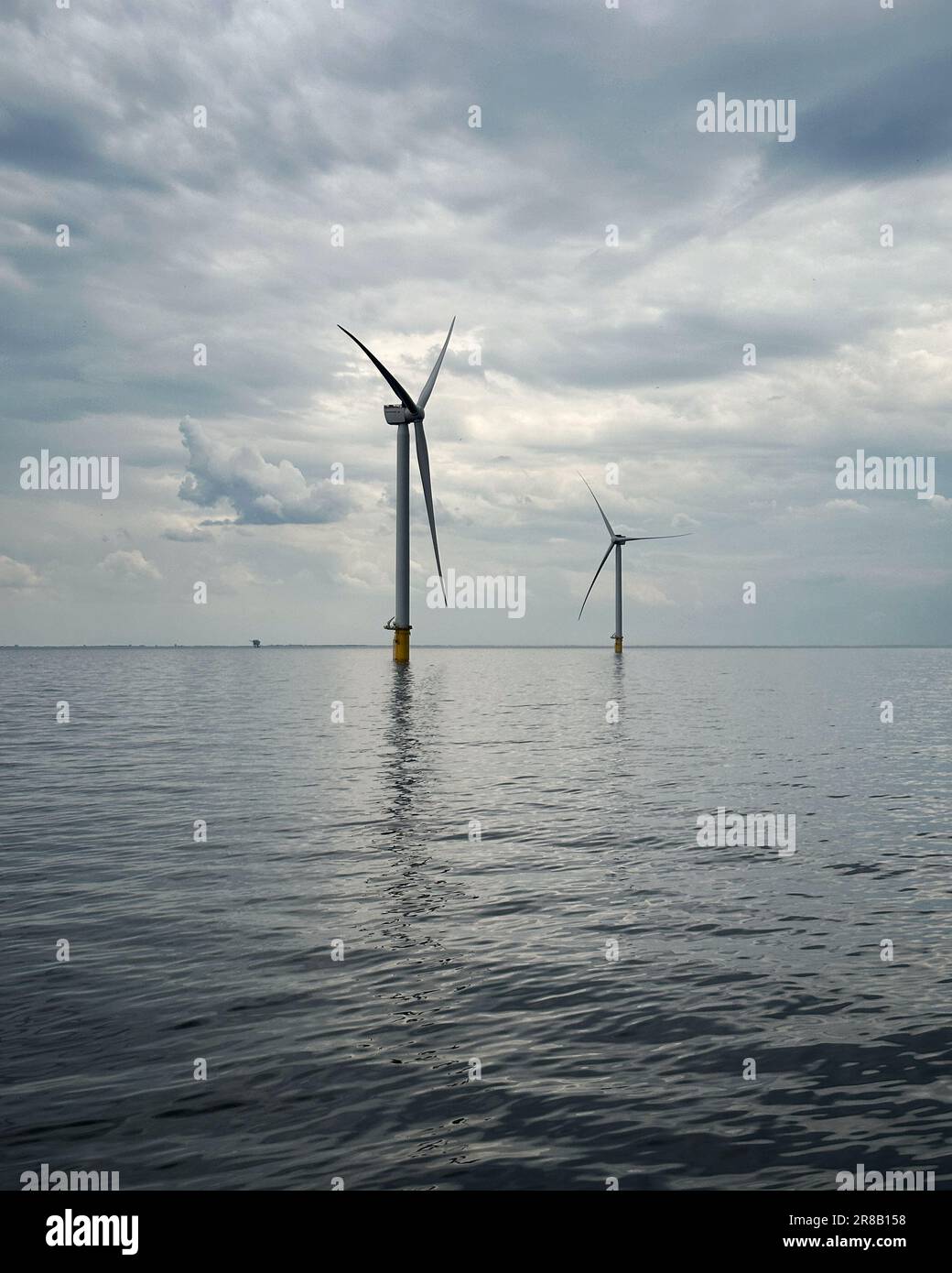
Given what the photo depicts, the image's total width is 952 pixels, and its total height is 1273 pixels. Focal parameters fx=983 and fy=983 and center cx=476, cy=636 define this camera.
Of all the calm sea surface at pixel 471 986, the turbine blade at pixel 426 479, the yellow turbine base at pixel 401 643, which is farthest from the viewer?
the yellow turbine base at pixel 401 643

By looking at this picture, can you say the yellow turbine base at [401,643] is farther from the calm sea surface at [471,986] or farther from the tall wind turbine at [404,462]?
the calm sea surface at [471,986]

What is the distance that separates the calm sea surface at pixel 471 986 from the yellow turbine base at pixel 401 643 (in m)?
99.2

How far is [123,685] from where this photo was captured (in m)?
139

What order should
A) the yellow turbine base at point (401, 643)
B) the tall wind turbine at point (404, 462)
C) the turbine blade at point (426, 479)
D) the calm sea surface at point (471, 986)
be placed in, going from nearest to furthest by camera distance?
the calm sea surface at point (471, 986) < the turbine blade at point (426, 479) < the tall wind turbine at point (404, 462) < the yellow turbine base at point (401, 643)

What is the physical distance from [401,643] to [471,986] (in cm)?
12768

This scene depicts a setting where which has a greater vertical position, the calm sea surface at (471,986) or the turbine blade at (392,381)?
the turbine blade at (392,381)

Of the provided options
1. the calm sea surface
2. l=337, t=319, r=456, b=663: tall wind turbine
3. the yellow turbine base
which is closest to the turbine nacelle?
l=337, t=319, r=456, b=663: tall wind turbine

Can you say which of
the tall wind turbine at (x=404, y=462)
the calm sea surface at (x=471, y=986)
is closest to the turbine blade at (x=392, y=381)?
the tall wind turbine at (x=404, y=462)

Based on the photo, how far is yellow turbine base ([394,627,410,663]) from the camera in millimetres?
137375

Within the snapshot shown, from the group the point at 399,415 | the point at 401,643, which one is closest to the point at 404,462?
the point at 399,415

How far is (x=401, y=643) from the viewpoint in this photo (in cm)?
14238

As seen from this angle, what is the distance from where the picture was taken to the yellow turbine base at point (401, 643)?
13738cm
